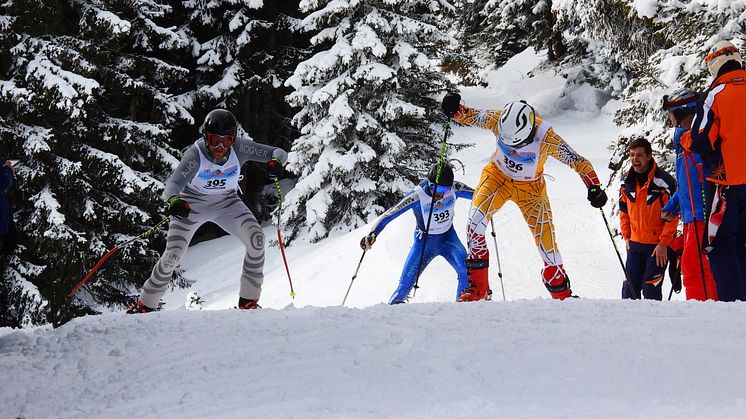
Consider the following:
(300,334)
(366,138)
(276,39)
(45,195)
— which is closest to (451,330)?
(300,334)

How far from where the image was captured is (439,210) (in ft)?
23.0

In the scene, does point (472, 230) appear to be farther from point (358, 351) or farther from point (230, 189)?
point (358, 351)

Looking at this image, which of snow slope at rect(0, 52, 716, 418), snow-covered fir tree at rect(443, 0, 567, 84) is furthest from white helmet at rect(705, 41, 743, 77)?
snow-covered fir tree at rect(443, 0, 567, 84)

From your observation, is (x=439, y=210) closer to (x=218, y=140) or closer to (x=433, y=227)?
(x=433, y=227)

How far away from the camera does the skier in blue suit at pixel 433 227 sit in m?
6.98

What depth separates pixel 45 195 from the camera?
12078 mm

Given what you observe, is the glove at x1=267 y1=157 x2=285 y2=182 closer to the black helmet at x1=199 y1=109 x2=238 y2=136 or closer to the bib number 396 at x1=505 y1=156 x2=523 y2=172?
the black helmet at x1=199 y1=109 x2=238 y2=136

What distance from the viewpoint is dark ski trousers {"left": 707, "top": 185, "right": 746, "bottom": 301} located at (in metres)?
5.00

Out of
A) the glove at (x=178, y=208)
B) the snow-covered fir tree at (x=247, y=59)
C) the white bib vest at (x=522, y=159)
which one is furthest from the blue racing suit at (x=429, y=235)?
the snow-covered fir tree at (x=247, y=59)

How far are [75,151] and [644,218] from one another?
1100cm

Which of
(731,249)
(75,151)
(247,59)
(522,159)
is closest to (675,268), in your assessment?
(731,249)

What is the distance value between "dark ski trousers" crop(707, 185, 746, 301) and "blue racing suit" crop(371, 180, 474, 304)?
8.26 feet

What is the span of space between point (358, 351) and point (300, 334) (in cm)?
48

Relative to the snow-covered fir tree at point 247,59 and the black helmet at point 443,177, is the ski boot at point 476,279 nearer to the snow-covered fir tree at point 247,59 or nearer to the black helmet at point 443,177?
the black helmet at point 443,177
